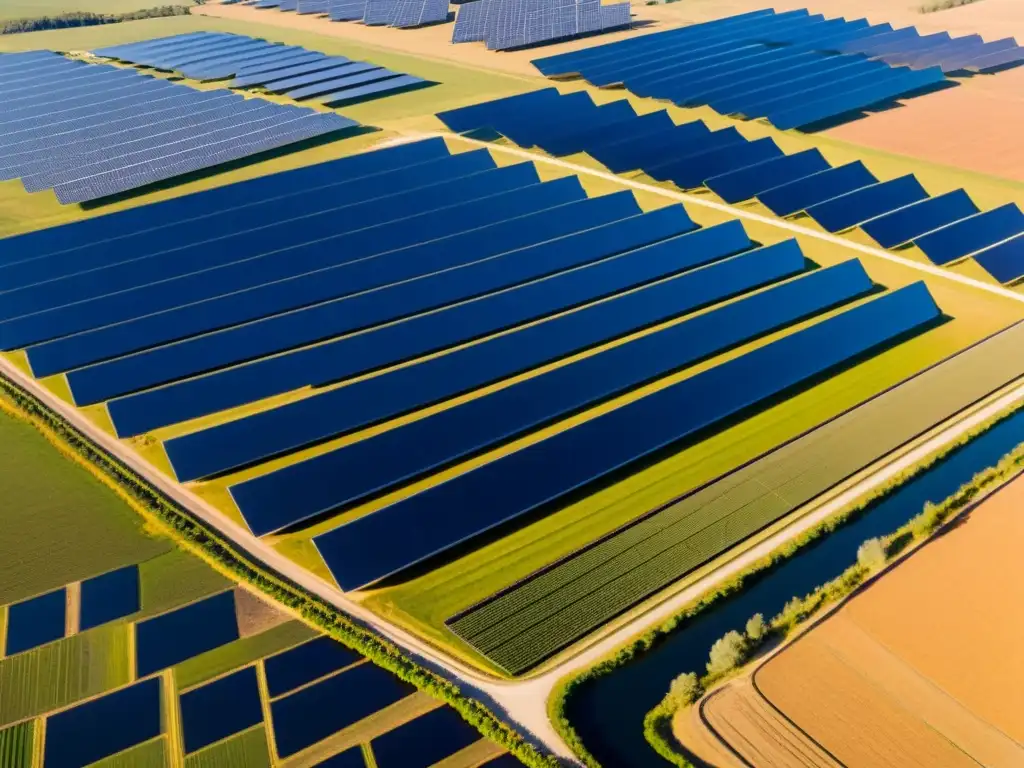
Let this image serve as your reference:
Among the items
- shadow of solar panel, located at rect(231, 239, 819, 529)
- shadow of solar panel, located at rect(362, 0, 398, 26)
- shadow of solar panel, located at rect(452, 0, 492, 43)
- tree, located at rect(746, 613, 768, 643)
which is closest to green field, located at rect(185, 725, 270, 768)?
shadow of solar panel, located at rect(231, 239, 819, 529)

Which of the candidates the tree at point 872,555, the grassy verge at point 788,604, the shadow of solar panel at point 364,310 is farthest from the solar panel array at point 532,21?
the tree at point 872,555

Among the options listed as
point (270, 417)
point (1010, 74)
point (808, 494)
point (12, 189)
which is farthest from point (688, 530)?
point (1010, 74)

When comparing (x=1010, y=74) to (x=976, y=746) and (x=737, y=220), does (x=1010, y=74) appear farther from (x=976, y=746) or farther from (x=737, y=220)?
(x=976, y=746)

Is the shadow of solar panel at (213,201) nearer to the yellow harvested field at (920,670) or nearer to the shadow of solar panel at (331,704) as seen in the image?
the shadow of solar panel at (331,704)

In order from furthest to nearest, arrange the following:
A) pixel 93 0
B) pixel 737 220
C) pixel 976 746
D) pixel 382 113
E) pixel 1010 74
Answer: pixel 93 0
pixel 1010 74
pixel 382 113
pixel 737 220
pixel 976 746

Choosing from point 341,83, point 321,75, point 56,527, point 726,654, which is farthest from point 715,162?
point 56,527

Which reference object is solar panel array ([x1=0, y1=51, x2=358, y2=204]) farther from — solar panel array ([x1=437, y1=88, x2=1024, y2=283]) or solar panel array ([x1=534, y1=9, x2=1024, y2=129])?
solar panel array ([x1=534, y1=9, x2=1024, y2=129])

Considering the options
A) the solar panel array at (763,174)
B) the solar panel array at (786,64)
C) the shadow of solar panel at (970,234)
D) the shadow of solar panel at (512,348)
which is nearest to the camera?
the shadow of solar panel at (512,348)

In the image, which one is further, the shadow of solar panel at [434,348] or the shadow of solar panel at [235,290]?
the shadow of solar panel at [235,290]
